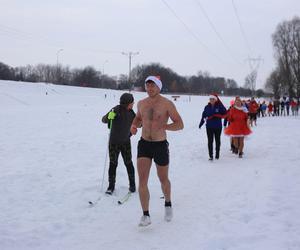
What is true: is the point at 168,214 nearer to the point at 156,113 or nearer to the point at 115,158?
the point at 156,113

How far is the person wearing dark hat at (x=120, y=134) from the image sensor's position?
25.1ft

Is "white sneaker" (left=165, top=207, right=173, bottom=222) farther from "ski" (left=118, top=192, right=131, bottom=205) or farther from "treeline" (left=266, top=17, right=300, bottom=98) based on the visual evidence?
"treeline" (left=266, top=17, right=300, bottom=98)

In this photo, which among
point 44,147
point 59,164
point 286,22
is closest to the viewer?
point 59,164

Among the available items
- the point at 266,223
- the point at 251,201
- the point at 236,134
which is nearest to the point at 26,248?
the point at 266,223

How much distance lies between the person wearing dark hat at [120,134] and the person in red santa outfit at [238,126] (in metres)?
5.29

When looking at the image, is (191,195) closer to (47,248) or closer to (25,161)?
(47,248)

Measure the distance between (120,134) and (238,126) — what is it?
564 centimetres

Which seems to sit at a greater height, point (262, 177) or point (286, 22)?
point (286, 22)

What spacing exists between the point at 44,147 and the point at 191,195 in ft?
22.8

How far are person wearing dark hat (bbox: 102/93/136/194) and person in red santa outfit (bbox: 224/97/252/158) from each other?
17.3 feet

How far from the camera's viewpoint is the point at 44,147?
43.5 feet

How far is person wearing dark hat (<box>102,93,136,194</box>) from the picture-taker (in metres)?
7.64

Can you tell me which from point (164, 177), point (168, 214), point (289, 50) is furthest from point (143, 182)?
point (289, 50)

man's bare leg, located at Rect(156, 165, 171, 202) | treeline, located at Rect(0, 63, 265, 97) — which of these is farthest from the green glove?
treeline, located at Rect(0, 63, 265, 97)
